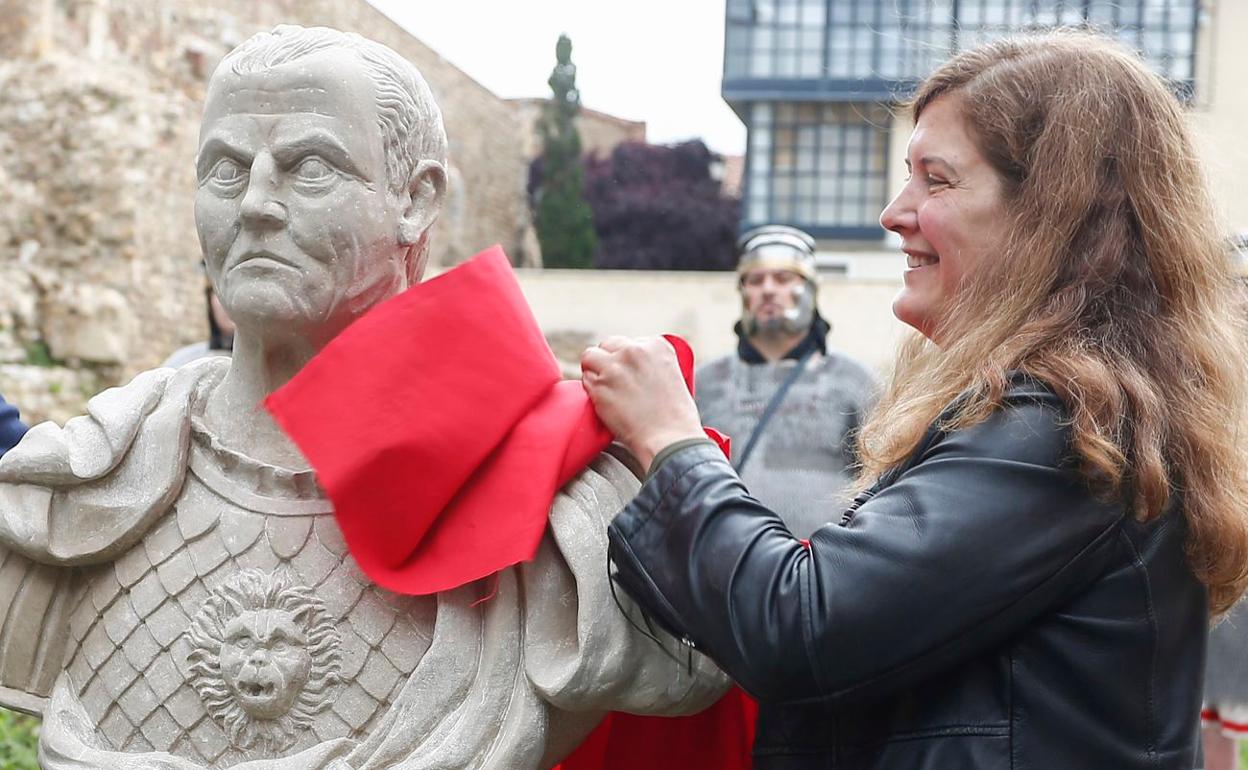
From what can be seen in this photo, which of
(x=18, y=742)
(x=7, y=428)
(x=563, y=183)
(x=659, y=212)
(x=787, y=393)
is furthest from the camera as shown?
(x=563, y=183)

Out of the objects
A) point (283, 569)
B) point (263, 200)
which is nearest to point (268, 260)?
point (263, 200)

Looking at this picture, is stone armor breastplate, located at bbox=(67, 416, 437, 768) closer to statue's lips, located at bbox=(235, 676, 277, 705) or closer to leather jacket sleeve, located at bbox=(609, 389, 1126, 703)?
statue's lips, located at bbox=(235, 676, 277, 705)

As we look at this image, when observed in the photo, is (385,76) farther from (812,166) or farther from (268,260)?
(812,166)

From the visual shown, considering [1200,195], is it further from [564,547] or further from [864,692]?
[564,547]

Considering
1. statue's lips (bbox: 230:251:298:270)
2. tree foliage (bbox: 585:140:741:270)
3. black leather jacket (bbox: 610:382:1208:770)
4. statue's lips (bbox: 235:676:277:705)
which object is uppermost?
statue's lips (bbox: 230:251:298:270)

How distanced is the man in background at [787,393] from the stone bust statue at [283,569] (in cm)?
278

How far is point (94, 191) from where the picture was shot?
1335 cm

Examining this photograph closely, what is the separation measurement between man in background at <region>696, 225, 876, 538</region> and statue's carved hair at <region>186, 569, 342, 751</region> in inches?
114

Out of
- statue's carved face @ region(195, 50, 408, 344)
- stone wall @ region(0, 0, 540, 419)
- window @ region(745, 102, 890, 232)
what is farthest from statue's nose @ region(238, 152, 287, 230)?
window @ region(745, 102, 890, 232)

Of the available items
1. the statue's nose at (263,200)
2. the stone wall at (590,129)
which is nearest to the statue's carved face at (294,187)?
the statue's nose at (263,200)

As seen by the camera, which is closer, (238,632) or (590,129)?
(238,632)

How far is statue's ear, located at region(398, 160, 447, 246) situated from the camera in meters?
2.33

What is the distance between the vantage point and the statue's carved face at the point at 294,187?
2.21 m

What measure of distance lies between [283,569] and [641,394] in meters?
0.55
